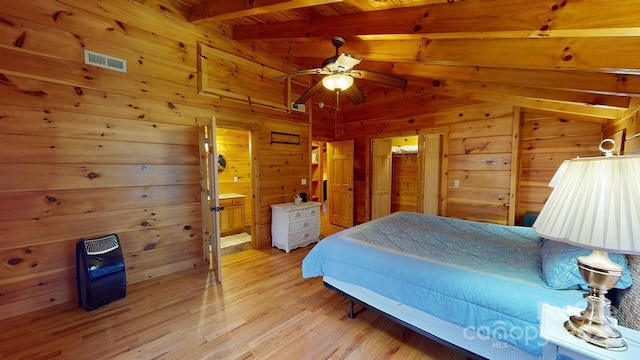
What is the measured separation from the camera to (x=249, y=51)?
12.6 feet

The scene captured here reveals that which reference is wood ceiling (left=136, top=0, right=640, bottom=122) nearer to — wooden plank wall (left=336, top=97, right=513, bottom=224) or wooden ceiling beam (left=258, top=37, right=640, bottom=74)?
wooden ceiling beam (left=258, top=37, right=640, bottom=74)

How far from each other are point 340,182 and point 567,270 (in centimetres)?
446

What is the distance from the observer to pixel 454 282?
1.66 m

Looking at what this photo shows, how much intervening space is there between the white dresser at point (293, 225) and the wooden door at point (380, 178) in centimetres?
158

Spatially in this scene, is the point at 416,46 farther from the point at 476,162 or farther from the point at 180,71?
the point at 180,71

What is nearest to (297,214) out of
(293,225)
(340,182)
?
(293,225)

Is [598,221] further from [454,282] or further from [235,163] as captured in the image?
[235,163]

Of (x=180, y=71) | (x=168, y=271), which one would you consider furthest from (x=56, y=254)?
(x=180, y=71)

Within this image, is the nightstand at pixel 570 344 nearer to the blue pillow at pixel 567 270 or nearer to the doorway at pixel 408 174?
the blue pillow at pixel 567 270

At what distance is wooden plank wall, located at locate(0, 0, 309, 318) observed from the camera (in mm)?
2240

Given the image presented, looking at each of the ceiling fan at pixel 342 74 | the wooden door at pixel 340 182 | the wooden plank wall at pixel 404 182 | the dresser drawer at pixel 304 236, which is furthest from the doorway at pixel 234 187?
the wooden plank wall at pixel 404 182

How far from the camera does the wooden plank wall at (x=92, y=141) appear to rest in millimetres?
2240

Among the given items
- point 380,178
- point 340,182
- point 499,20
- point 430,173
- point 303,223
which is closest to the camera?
point 499,20

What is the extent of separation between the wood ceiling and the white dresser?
2431 millimetres
